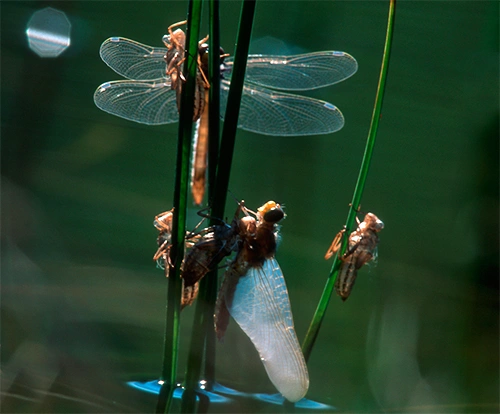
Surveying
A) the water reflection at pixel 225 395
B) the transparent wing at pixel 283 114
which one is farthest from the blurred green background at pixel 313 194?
the transparent wing at pixel 283 114

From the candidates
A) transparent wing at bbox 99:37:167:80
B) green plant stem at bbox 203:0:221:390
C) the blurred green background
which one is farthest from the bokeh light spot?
green plant stem at bbox 203:0:221:390

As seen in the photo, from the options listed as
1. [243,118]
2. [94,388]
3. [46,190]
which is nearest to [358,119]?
[243,118]

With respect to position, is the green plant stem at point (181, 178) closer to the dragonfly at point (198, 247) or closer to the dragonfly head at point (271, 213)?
the dragonfly at point (198, 247)

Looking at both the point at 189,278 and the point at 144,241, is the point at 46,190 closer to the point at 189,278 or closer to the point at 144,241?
the point at 144,241

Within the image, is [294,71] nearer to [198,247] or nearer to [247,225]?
[247,225]

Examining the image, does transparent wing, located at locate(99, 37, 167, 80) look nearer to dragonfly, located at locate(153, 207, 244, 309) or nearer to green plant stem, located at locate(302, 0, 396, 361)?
dragonfly, located at locate(153, 207, 244, 309)
